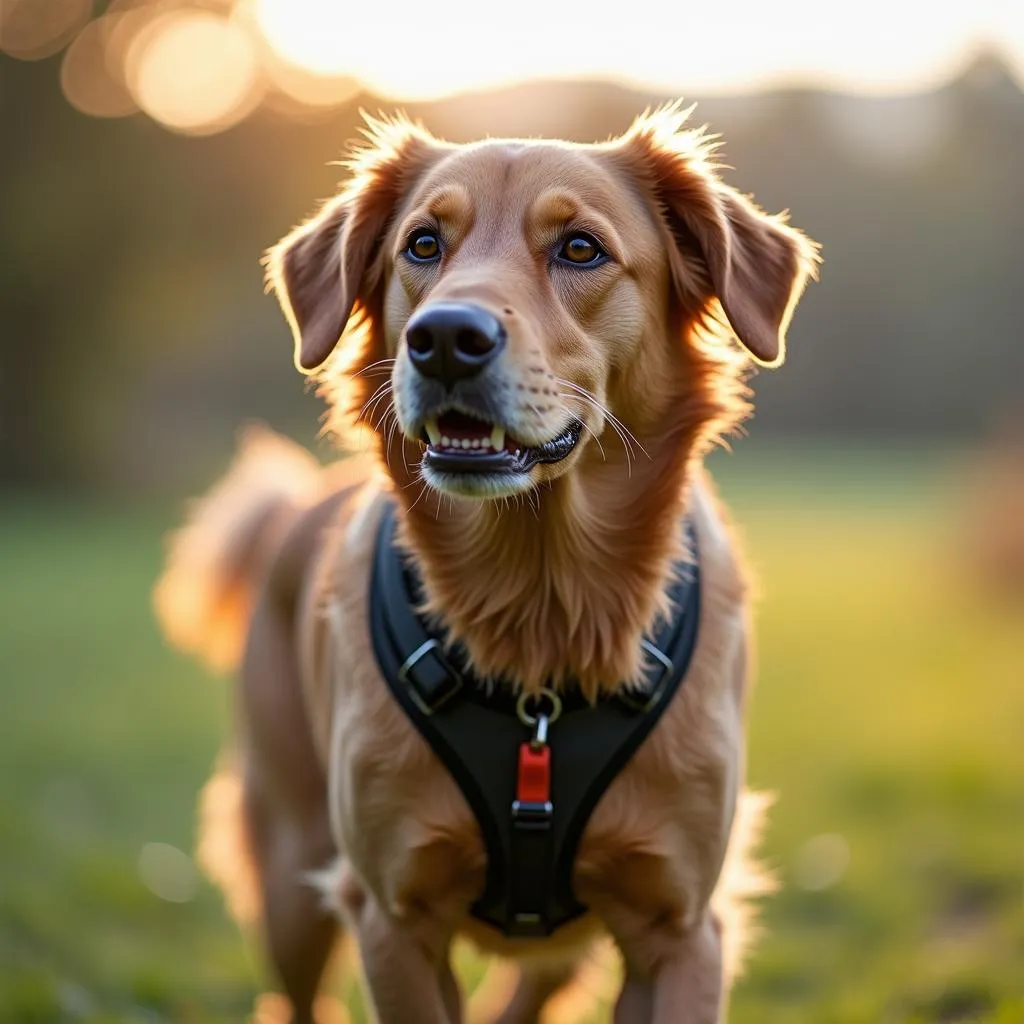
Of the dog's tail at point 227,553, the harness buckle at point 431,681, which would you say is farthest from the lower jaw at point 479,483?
the dog's tail at point 227,553

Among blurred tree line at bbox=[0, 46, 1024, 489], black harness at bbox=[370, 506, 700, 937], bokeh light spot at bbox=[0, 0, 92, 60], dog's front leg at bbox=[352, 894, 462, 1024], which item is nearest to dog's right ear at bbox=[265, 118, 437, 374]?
black harness at bbox=[370, 506, 700, 937]

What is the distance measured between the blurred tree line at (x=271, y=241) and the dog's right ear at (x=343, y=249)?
1365 centimetres

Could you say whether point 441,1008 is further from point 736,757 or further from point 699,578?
point 699,578

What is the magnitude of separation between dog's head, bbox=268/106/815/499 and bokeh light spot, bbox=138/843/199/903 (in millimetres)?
3681

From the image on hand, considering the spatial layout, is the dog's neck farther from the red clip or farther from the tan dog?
the red clip

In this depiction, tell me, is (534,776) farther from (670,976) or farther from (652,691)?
(670,976)

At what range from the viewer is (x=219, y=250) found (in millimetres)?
25719

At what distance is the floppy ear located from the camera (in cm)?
340

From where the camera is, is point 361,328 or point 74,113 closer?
point 361,328

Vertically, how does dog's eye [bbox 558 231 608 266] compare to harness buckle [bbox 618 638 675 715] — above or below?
above

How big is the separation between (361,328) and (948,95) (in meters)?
27.6

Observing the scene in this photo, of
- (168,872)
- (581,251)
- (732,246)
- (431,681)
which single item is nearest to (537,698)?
(431,681)

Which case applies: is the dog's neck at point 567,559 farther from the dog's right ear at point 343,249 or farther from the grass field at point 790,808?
the grass field at point 790,808

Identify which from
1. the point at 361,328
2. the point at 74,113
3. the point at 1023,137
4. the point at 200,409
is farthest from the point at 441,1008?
the point at 200,409
